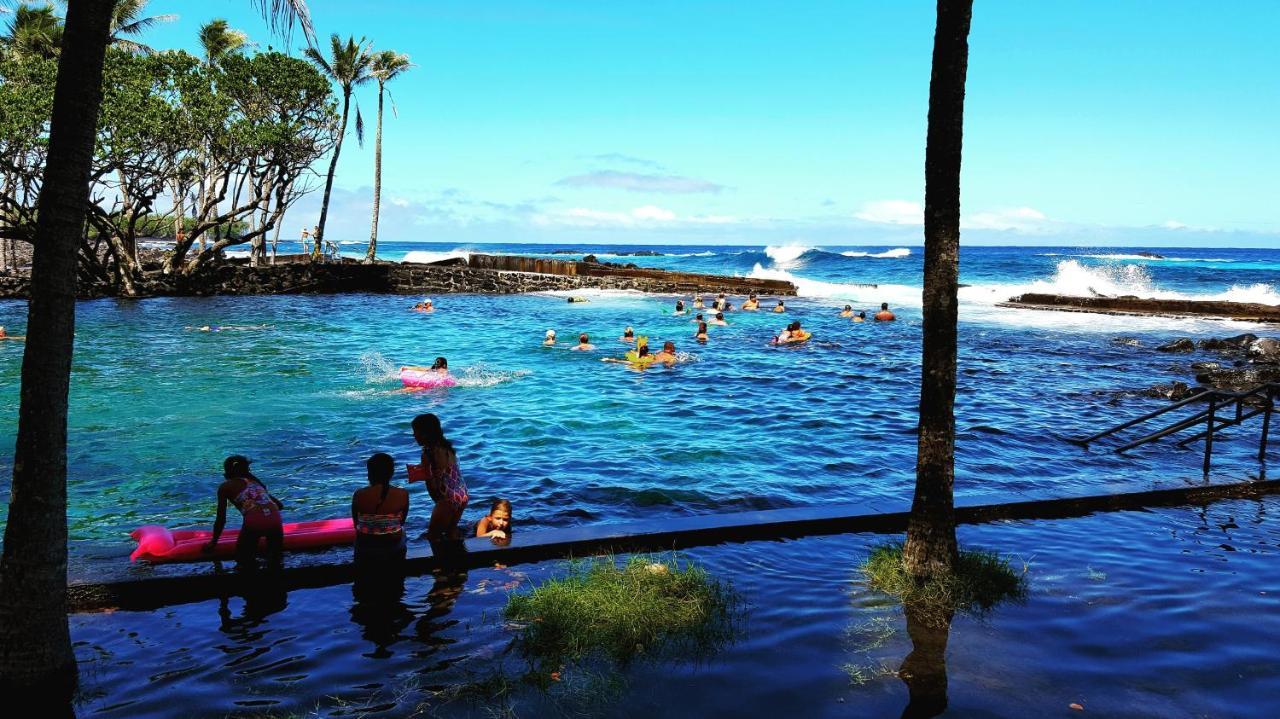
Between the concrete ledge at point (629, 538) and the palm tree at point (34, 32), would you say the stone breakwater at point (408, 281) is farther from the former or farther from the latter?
the concrete ledge at point (629, 538)

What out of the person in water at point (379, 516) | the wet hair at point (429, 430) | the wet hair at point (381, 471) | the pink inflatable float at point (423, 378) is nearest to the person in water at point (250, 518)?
the person in water at point (379, 516)

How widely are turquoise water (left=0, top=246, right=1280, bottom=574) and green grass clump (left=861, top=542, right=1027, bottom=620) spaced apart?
2.02 metres

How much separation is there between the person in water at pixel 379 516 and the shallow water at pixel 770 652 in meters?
0.31

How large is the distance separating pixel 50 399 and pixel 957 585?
600 centimetres

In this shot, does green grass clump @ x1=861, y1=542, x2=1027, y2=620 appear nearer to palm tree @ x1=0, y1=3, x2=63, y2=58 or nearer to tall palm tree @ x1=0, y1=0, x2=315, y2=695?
tall palm tree @ x1=0, y1=0, x2=315, y2=695

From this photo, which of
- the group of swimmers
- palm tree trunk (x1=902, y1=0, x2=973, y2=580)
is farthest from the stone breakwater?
palm tree trunk (x1=902, y1=0, x2=973, y2=580)

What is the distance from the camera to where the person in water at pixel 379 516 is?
652 cm

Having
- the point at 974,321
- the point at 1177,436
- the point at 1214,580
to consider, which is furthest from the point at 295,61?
the point at 1214,580

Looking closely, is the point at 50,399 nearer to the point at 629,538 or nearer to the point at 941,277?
the point at 629,538

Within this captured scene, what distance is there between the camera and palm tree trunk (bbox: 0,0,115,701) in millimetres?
4535

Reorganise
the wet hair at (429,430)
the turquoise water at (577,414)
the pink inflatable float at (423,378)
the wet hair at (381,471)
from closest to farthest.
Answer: the wet hair at (381,471) → the wet hair at (429,430) → the turquoise water at (577,414) → the pink inflatable float at (423,378)

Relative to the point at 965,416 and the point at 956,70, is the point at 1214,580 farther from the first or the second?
the point at 965,416

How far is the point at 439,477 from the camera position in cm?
735

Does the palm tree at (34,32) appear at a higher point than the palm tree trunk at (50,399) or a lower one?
higher
